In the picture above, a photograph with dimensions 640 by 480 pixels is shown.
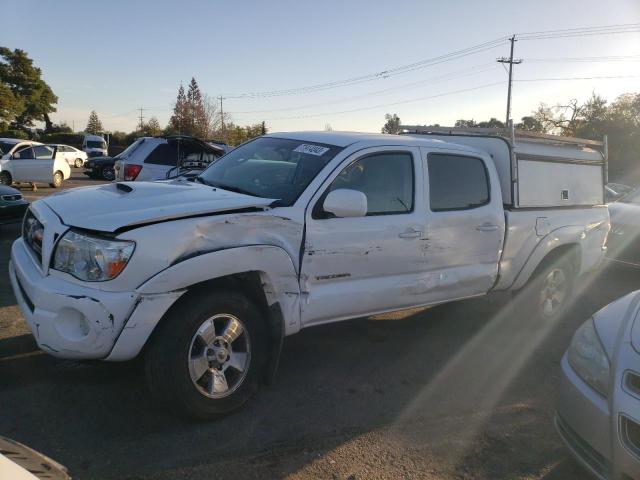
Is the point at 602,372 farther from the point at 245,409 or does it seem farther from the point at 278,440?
the point at 245,409

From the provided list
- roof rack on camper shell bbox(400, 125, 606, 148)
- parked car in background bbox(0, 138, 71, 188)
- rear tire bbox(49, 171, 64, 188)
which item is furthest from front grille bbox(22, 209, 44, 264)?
rear tire bbox(49, 171, 64, 188)

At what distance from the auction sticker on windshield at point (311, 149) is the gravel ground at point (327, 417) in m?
1.74

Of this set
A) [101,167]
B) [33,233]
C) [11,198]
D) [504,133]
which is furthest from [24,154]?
[504,133]

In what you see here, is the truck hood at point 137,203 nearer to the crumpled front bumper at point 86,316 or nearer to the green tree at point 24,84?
the crumpled front bumper at point 86,316

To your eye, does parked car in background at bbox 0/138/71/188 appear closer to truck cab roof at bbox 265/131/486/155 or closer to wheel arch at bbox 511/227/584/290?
truck cab roof at bbox 265/131/486/155

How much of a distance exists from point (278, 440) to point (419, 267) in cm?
185

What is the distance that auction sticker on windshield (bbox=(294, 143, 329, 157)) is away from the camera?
4.02 meters

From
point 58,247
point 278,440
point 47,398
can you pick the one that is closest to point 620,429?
point 278,440

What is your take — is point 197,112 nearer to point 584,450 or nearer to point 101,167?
point 101,167

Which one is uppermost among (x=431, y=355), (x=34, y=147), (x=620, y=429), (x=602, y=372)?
(x=34, y=147)

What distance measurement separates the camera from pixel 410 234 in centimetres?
413

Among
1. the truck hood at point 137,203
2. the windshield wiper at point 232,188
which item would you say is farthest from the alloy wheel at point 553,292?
the truck hood at point 137,203

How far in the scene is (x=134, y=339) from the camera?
9.60ft

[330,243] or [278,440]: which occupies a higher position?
[330,243]
